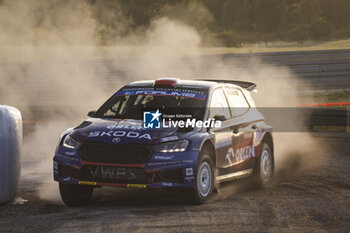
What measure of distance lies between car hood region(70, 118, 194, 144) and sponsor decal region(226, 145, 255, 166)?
3.32 feet

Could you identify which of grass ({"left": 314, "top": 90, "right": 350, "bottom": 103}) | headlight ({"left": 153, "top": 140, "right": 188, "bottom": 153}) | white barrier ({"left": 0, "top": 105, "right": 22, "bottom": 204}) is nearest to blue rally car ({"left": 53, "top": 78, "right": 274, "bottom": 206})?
headlight ({"left": 153, "top": 140, "right": 188, "bottom": 153})

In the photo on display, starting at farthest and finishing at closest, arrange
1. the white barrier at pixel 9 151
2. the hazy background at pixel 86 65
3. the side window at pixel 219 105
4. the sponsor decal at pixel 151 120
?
the hazy background at pixel 86 65
the side window at pixel 219 105
the white barrier at pixel 9 151
the sponsor decal at pixel 151 120

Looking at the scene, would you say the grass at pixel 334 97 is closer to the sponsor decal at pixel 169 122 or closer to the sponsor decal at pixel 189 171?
the sponsor decal at pixel 169 122

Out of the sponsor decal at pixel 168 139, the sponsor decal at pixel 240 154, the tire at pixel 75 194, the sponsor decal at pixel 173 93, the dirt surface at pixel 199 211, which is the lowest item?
the dirt surface at pixel 199 211

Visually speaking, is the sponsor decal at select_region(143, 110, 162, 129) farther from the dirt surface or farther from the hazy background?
the hazy background

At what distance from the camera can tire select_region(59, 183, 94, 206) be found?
8.05m

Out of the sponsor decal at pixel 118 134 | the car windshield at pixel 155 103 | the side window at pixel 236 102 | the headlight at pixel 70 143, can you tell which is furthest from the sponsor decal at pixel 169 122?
the side window at pixel 236 102

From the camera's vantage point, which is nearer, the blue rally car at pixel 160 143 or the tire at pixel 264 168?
the blue rally car at pixel 160 143

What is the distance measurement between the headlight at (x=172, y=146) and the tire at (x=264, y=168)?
85.3 inches

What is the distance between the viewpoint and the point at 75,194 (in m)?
8.12

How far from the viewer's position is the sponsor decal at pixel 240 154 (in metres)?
8.94

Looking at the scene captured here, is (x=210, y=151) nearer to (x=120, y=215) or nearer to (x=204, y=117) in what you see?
(x=204, y=117)

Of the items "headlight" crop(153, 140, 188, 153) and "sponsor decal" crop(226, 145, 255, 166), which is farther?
"sponsor decal" crop(226, 145, 255, 166)

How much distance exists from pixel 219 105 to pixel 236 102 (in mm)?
660
